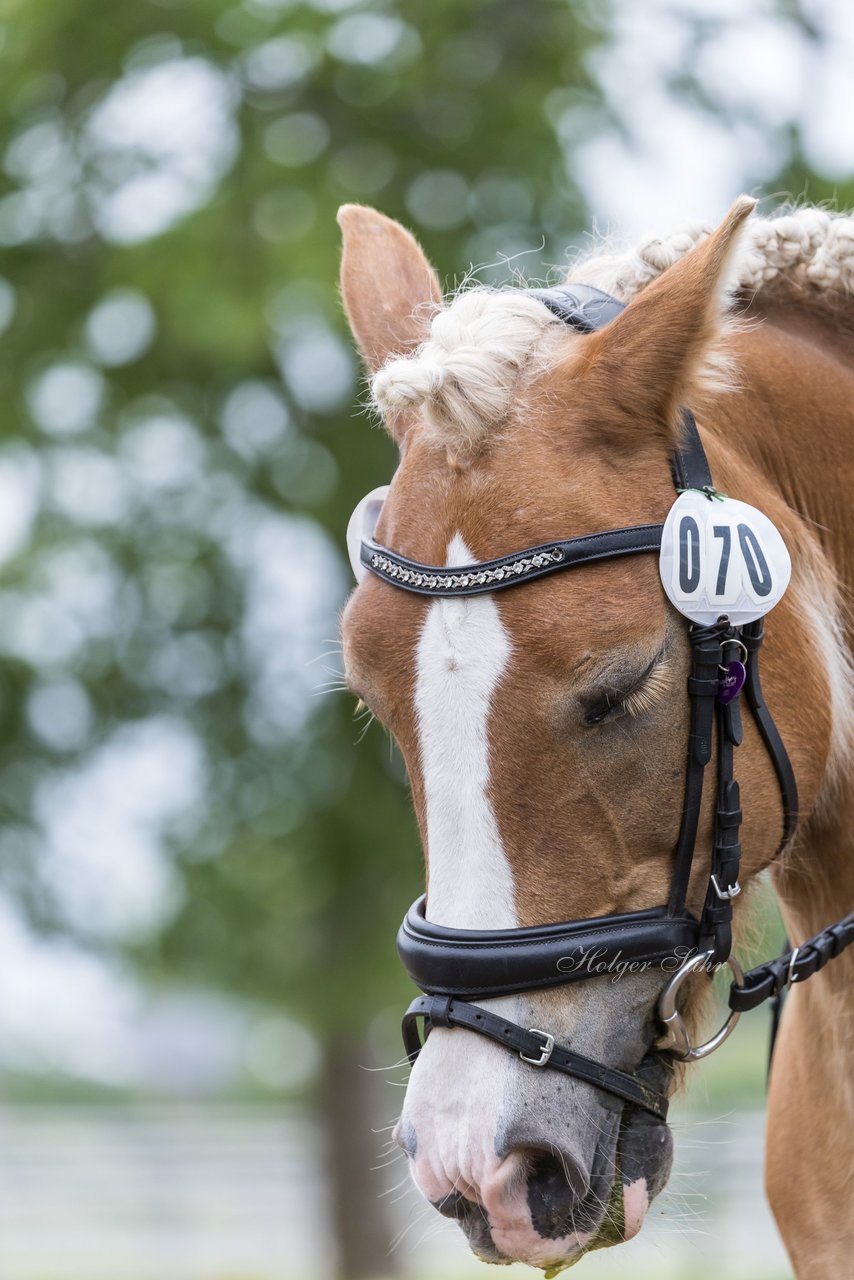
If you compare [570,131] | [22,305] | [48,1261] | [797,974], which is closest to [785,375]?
[797,974]

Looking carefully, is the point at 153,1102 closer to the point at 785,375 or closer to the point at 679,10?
the point at 679,10

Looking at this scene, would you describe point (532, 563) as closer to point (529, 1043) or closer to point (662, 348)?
point (662, 348)

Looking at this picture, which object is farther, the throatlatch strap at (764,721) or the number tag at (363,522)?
the number tag at (363,522)

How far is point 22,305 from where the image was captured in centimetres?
796

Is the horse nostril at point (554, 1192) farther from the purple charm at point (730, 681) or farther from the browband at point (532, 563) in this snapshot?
the browband at point (532, 563)

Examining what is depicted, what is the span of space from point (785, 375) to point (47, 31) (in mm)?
5870

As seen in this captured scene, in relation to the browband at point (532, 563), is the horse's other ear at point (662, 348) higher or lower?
higher

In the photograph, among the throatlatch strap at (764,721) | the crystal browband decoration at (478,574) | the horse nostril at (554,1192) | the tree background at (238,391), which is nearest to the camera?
the horse nostril at (554,1192)

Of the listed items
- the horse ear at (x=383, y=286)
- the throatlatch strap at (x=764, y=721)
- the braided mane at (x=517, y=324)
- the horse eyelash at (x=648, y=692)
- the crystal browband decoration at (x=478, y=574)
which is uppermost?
the braided mane at (x=517, y=324)

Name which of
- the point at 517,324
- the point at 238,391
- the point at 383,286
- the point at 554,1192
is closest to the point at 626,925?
the point at 554,1192

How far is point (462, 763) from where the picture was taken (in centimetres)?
221

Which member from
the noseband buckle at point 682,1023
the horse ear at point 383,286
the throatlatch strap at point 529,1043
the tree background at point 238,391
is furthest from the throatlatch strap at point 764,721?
the tree background at point 238,391

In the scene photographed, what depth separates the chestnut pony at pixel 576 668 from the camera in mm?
2172

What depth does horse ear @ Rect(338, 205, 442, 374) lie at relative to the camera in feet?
9.41
